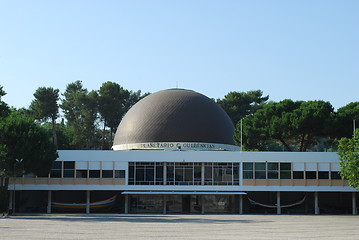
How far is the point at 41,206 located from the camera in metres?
51.7

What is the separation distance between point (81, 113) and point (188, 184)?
39101 mm

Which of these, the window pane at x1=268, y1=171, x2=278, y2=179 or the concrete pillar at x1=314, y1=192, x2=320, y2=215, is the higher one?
the window pane at x1=268, y1=171, x2=278, y2=179

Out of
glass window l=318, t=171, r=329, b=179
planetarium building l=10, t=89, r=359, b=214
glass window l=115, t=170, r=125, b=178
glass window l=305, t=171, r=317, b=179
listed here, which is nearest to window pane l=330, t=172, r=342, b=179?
planetarium building l=10, t=89, r=359, b=214

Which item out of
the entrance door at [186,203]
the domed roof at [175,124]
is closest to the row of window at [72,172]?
the entrance door at [186,203]

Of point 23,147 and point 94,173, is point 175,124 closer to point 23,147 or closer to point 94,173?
point 94,173

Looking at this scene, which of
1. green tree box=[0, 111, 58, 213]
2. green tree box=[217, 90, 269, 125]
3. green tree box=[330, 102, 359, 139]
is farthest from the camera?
green tree box=[217, 90, 269, 125]

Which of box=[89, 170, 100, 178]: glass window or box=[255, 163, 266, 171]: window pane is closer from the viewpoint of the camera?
box=[89, 170, 100, 178]: glass window

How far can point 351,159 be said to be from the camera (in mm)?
44469

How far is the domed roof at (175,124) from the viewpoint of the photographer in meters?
56.1

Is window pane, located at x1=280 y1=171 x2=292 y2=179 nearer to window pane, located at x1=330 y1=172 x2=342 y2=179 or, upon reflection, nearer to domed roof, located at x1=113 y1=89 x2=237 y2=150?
window pane, located at x1=330 y1=172 x2=342 y2=179

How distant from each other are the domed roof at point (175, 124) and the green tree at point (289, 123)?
2920mm

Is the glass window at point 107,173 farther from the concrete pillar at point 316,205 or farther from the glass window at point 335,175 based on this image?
the glass window at point 335,175

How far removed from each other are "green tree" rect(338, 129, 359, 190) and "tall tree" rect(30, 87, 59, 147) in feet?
159

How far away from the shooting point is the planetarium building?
50.4 meters
